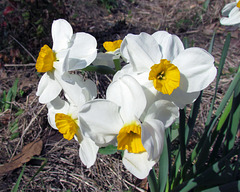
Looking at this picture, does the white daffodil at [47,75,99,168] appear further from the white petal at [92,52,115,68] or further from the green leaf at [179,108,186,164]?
the green leaf at [179,108,186,164]

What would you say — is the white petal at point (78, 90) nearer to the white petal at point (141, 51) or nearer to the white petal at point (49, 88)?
the white petal at point (49, 88)

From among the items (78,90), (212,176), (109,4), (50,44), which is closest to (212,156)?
(212,176)

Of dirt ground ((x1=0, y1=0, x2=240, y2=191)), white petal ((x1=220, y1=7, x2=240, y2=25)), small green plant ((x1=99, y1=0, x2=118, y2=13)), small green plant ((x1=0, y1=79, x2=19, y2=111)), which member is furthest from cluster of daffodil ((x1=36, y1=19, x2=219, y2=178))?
small green plant ((x1=99, y1=0, x2=118, y2=13))

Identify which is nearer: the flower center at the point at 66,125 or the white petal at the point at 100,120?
the white petal at the point at 100,120

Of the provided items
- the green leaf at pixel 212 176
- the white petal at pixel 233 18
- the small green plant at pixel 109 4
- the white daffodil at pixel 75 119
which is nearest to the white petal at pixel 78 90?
the white daffodil at pixel 75 119

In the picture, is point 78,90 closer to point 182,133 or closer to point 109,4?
point 182,133

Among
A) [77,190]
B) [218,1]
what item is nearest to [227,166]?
[77,190]

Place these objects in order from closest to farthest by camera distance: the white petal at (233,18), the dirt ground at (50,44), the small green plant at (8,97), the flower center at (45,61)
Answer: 1. the flower center at (45,61)
2. the white petal at (233,18)
3. the dirt ground at (50,44)
4. the small green plant at (8,97)
